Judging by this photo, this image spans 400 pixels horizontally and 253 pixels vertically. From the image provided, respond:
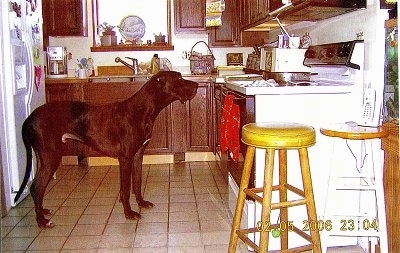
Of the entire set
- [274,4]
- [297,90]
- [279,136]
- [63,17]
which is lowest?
[279,136]

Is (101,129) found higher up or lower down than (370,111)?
lower down

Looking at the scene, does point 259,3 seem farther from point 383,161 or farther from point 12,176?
point 12,176

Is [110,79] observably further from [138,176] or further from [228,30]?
[138,176]

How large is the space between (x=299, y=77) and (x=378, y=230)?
1.24 m

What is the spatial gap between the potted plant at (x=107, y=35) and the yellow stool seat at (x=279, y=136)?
147 inches

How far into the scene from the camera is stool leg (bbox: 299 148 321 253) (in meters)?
2.33

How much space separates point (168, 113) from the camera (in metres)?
5.22

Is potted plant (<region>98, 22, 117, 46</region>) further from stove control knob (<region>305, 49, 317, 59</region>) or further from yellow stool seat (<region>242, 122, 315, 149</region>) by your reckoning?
yellow stool seat (<region>242, 122, 315, 149</region>)

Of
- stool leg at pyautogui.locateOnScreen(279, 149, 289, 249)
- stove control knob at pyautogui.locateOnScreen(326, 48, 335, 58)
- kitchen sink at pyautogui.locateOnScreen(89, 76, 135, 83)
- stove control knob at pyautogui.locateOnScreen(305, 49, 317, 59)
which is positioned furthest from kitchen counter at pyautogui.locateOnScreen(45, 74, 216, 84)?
stool leg at pyautogui.locateOnScreen(279, 149, 289, 249)

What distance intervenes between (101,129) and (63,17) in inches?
97.0

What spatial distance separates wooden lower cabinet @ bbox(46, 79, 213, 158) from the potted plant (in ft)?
2.70

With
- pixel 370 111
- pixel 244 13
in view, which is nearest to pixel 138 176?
pixel 370 111

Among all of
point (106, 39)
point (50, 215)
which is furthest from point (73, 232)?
point (106, 39)

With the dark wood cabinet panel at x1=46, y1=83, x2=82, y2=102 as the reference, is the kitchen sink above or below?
above
